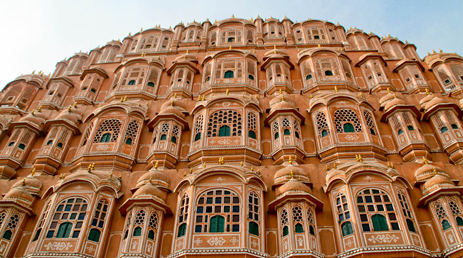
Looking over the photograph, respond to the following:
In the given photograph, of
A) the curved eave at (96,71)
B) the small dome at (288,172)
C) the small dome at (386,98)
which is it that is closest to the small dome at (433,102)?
the small dome at (386,98)

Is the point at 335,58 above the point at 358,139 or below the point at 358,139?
above

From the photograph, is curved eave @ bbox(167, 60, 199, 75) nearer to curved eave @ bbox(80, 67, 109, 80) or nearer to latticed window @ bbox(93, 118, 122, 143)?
curved eave @ bbox(80, 67, 109, 80)

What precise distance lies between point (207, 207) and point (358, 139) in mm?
8754

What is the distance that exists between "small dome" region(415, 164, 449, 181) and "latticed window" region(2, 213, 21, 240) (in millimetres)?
16783

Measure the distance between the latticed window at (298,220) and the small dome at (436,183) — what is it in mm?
5301

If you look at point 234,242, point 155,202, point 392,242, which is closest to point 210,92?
point 155,202

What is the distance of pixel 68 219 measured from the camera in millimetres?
16000

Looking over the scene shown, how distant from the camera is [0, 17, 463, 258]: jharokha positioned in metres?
15.0

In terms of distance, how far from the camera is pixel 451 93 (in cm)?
2508

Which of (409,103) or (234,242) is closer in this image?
(234,242)

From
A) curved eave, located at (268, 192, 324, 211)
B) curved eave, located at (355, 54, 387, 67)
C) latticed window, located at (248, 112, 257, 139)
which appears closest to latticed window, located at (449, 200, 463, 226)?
curved eave, located at (268, 192, 324, 211)

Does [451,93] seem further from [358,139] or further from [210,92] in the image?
[210,92]

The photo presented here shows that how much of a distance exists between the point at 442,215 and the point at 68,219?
47.3ft

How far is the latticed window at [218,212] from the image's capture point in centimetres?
1512
